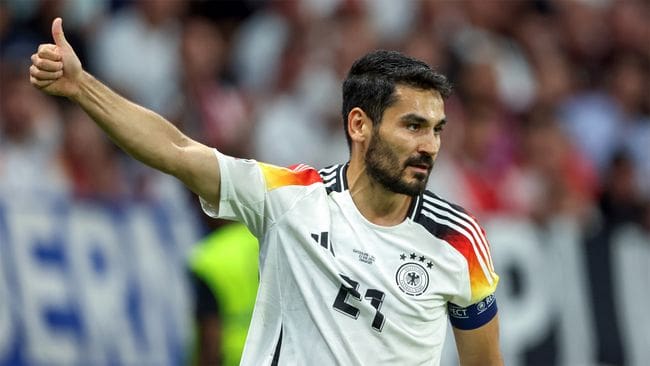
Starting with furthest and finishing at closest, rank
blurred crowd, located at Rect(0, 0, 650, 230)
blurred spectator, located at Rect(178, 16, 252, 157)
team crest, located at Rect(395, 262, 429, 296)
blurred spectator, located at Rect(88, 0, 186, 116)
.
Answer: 1. blurred spectator, located at Rect(88, 0, 186, 116)
2. blurred spectator, located at Rect(178, 16, 252, 157)
3. blurred crowd, located at Rect(0, 0, 650, 230)
4. team crest, located at Rect(395, 262, 429, 296)

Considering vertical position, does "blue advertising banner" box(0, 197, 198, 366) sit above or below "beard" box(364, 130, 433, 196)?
below

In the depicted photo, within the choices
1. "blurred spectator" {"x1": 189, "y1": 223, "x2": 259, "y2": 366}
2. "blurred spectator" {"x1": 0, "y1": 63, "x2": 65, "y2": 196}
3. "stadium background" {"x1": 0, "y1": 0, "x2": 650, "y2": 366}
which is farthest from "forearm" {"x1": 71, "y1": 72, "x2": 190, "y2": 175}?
"blurred spectator" {"x1": 0, "y1": 63, "x2": 65, "y2": 196}

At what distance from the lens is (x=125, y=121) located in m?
5.18

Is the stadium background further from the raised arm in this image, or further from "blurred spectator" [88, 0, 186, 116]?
the raised arm

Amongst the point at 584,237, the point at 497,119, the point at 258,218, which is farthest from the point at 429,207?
the point at 497,119

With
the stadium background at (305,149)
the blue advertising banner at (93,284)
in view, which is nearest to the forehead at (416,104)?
the stadium background at (305,149)

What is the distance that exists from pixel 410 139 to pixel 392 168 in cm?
14

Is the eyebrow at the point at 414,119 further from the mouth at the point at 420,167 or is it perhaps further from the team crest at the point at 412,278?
the team crest at the point at 412,278

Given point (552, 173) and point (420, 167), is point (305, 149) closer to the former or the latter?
point (552, 173)

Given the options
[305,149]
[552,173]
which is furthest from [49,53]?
[552,173]

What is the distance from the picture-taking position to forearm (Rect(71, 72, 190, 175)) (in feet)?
16.9

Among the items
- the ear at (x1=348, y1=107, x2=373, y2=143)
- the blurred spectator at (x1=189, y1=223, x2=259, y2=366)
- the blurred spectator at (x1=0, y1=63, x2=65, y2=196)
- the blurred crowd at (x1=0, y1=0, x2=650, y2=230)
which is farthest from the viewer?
the blurred crowd at (x1=0, y1=0, x2=650, y2=230)

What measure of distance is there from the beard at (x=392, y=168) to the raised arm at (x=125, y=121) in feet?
2.19

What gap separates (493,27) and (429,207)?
9356 millimetres
